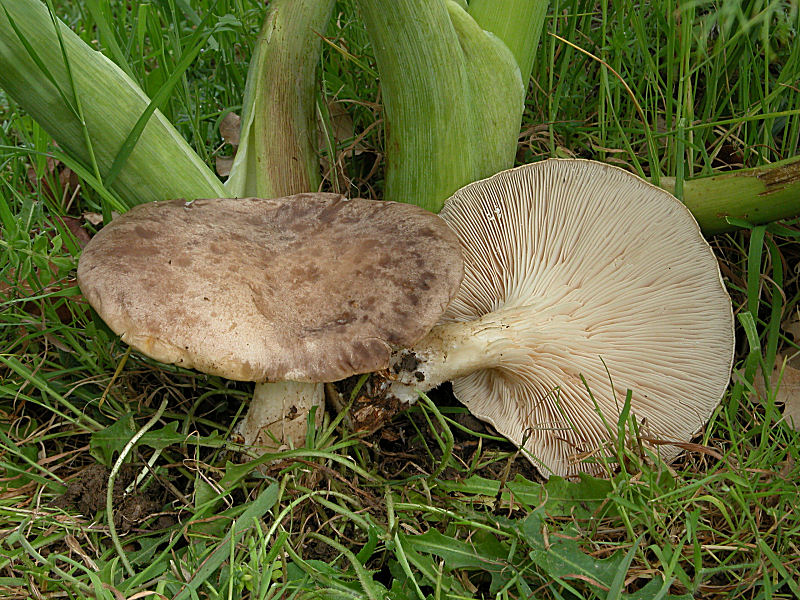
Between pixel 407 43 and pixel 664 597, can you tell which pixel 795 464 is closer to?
pixel 664 597

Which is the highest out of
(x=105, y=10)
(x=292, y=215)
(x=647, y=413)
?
(x=105, y=10)

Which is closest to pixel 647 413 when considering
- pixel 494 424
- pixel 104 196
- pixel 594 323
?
pixel 594 323

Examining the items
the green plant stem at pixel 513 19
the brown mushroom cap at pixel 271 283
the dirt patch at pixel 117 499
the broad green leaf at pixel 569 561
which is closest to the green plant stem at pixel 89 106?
the brown mushroom cap at pixel 271 283

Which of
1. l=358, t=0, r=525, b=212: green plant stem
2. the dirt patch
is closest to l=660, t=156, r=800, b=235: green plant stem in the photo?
l=358, t=0, r=525, b=212: green plant stem

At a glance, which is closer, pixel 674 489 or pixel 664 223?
pixel 674 489

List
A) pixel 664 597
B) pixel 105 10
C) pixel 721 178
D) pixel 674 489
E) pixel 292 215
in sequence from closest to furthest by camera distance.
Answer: pixel 664 597
pixel 674 489
pixel 292 215
pixel 721 178
pixel 105 10

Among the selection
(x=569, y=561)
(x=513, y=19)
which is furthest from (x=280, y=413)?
(x=513, y=19)

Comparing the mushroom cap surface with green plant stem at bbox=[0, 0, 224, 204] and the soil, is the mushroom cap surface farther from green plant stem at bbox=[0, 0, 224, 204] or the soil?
green plant stem at bbox=[0, 0, 224, 204]
